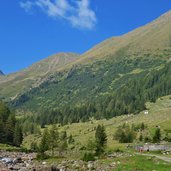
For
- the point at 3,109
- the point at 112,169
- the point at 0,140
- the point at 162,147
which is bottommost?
the point at 112,169

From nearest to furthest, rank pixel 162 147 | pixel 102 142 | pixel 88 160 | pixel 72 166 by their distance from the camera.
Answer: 1. pixel 72 166
2. pixel 88 160
3. pixel 162 147
4. pixel 102 142

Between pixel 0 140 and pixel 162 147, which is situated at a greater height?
pixel 0 140

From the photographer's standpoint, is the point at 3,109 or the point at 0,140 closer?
the point at 0,140

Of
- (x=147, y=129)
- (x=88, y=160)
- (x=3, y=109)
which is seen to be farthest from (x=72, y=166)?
(x=147, y=129)

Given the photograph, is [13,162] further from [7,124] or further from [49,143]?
[7,124]

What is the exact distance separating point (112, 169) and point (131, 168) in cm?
241

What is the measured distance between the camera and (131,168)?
1908 inches

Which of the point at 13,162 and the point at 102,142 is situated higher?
the point at 102,142

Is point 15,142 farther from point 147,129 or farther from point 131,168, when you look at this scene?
point 131,168

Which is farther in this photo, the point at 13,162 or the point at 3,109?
the point at 3,109

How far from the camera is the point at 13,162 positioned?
66.6 m

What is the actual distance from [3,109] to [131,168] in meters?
127

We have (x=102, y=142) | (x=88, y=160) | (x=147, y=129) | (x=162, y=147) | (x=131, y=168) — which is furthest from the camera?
(x=147, y=129)

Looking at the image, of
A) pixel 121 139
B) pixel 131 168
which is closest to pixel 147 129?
pixel 121 139
